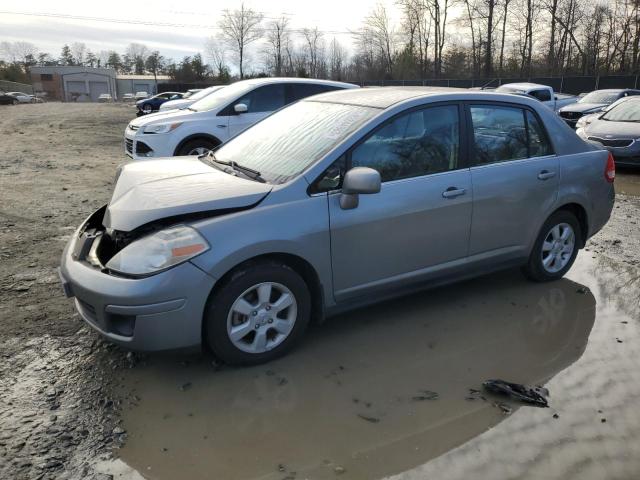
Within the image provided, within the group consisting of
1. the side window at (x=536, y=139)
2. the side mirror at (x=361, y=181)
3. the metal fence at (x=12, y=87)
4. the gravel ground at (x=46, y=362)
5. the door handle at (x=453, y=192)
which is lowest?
the gravel ground at (x=46, y=362)

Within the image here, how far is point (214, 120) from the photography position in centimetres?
927

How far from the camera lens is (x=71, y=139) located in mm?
16266

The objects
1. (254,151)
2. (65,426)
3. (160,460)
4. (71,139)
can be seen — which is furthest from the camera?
(71,139)

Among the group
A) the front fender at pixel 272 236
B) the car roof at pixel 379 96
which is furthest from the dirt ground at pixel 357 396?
the car roof at pixel 379 96

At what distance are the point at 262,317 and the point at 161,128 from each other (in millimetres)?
6783

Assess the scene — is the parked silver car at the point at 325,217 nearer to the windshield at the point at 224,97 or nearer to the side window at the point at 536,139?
the side window at the point at 536,139

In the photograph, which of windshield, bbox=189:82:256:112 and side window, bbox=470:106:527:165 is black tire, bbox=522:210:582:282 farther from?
windshield, bbox=189:82:256:112

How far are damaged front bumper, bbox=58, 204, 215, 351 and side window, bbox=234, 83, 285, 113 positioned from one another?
6.74 metres

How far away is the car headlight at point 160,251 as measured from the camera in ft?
10.0

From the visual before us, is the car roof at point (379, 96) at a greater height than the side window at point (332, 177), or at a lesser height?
greater

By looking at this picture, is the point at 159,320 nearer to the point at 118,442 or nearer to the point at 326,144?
the point at 118,442

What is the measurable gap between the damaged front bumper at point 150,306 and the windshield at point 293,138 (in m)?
0.96

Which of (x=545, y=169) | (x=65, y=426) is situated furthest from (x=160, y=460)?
(x=545, y=169)

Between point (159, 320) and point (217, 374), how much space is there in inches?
22.3
